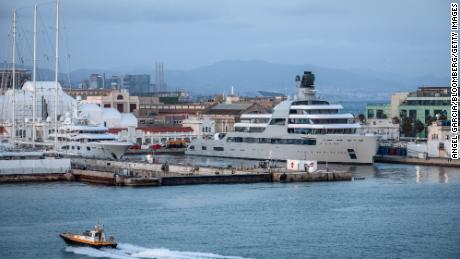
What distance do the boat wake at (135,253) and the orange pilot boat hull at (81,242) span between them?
0.12 metres

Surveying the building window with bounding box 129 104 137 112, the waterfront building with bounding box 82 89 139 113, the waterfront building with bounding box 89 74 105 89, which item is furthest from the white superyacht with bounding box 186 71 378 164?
the waterfront building with bounding box 89 74 105 89

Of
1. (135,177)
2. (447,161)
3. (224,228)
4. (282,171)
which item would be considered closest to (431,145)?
(447,161)

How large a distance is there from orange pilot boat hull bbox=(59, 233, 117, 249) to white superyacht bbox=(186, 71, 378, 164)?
30.1 m

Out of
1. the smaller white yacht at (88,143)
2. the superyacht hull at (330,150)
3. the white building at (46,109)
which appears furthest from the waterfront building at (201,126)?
the smaller white yacht at (88,143)

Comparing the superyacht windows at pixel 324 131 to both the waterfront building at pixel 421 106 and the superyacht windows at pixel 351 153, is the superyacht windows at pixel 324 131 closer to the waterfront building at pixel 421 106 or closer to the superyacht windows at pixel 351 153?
the superyacht windows at pixel 351 153

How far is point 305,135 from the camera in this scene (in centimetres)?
6100

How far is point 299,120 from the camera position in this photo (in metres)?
61.8

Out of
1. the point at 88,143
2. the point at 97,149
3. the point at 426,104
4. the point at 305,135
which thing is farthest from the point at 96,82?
the point at 97,149

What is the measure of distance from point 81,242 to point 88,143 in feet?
95.0

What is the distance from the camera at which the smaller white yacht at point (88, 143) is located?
5912 centimetres

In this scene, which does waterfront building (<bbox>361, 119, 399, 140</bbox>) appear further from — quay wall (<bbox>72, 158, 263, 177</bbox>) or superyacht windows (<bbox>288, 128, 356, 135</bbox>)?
quay wall (<bbox>72, 158, 263, 177</bbox>)

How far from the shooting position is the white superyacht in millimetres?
59656

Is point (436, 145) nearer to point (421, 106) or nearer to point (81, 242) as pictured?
point (421, 106)

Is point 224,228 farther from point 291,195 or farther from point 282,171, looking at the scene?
point 282,171
